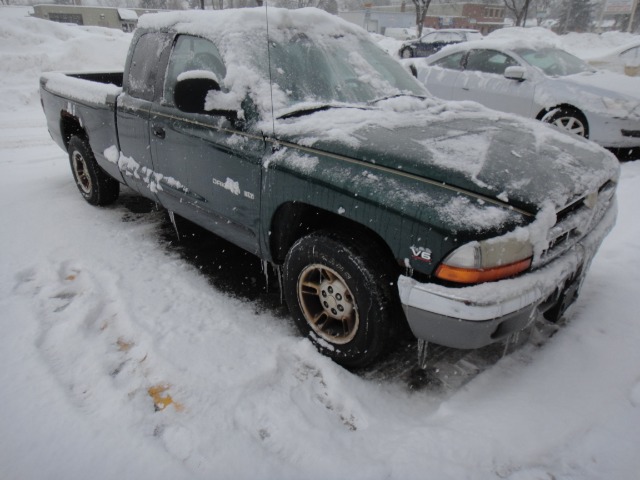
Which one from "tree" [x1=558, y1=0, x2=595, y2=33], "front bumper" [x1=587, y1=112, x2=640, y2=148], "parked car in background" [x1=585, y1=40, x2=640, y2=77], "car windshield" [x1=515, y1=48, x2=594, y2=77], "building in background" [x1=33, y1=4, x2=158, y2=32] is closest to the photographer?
"front bumper" [x1=587, y1=112, x2=640, y2=148]

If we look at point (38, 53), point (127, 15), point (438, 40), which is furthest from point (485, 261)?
point (127, 15)

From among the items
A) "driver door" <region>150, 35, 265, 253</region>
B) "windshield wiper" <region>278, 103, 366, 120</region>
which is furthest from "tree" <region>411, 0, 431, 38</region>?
"windshield wiper" <region>278, 103, 366, 120</region>

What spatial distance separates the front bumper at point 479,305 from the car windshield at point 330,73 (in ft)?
4.66

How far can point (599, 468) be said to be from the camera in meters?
1.84

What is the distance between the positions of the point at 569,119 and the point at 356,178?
524 cm

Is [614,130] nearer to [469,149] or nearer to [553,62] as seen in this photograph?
[553,62]

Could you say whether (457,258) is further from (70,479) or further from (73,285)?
(73,285)

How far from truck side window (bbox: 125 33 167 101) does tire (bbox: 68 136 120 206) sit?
1.15 meters

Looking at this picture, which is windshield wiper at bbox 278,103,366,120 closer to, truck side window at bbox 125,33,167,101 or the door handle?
the door handle

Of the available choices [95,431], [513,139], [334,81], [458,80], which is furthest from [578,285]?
[458,80]

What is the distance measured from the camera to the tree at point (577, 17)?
44969 mm

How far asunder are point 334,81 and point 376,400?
2.00 metres

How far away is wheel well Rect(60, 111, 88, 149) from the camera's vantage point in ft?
15.1

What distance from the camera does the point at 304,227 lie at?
2572mm
